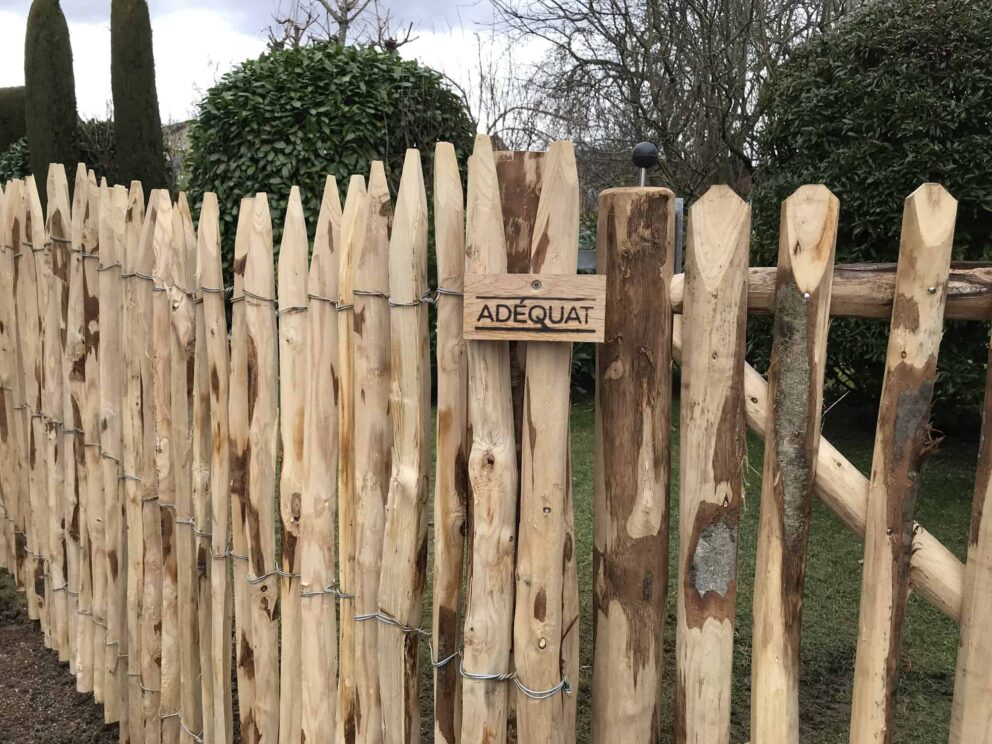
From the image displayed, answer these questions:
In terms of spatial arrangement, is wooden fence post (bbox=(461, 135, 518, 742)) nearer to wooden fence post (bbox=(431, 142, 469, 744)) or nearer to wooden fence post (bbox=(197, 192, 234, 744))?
wooden fence post (bbox=(431, 142, 469, 744))

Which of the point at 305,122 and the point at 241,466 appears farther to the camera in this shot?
the point at 305,122

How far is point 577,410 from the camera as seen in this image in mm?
8195

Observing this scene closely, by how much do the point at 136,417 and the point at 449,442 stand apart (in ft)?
5.08

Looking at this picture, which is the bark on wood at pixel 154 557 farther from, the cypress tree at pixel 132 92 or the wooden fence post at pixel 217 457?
the cypress tree at pixel 132 92

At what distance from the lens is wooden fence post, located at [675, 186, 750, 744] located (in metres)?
1.76

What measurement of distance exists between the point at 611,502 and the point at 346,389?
782mm

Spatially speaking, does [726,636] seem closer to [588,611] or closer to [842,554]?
[588,611]

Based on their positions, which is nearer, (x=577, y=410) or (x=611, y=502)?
(x=611, y=502)

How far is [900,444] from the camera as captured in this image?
173cm

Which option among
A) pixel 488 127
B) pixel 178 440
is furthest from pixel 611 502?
pixel 488 127

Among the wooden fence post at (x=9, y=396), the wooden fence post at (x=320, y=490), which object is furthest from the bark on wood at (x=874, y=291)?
the wooden fence post at (x=9, y=396)

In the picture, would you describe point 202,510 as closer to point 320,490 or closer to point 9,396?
point 320,490

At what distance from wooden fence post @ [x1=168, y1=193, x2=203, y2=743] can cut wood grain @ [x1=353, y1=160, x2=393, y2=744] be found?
88 cm

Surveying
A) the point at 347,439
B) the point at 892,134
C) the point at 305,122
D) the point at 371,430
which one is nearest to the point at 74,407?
the point at 347,439
